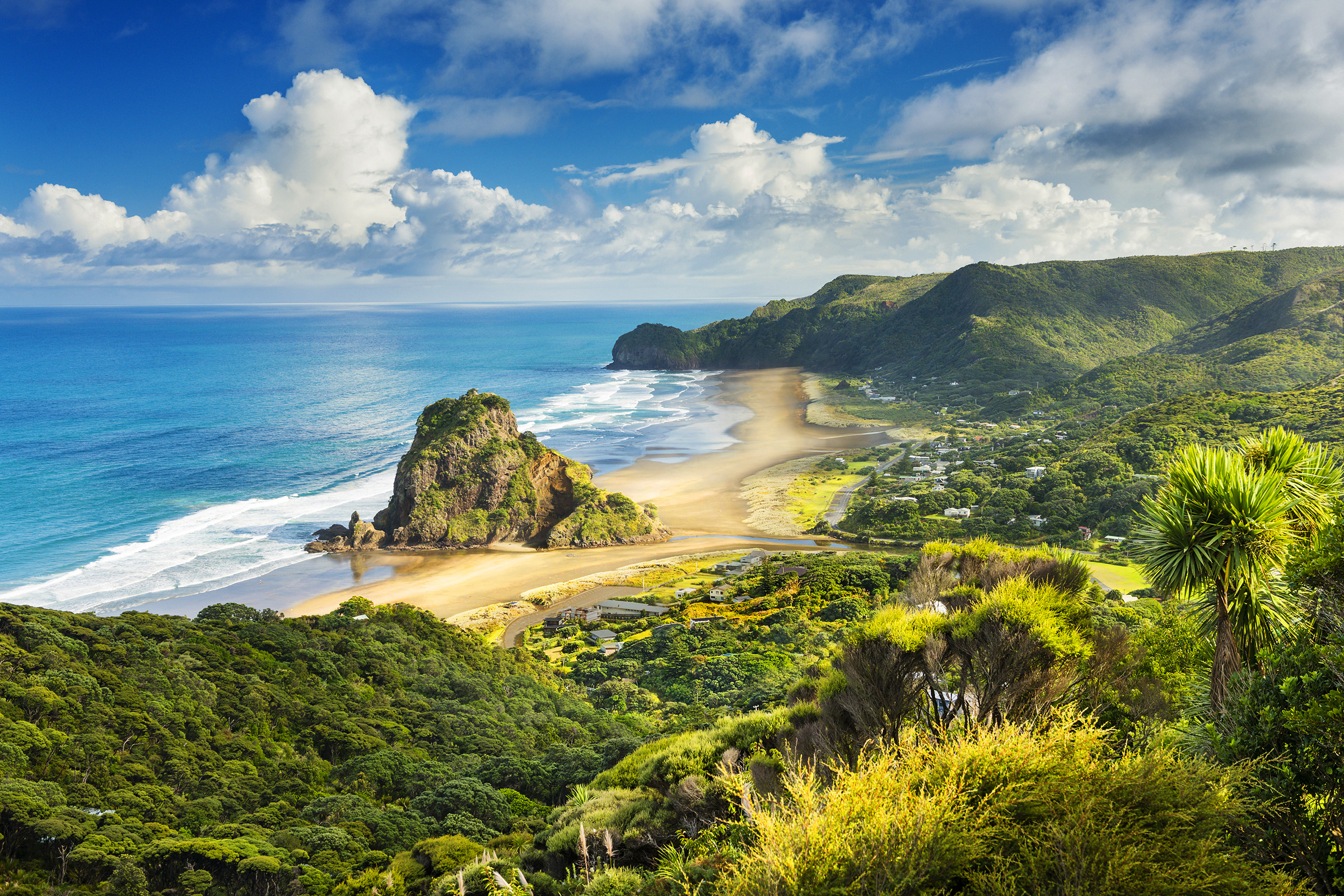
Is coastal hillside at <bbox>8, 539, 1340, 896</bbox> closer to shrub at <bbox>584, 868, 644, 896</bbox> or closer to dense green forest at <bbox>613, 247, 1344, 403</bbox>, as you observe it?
shrub at <bbox>584, 868, 644, 896</bbox>

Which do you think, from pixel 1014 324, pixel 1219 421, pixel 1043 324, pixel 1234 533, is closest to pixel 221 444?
pixel 1234 533

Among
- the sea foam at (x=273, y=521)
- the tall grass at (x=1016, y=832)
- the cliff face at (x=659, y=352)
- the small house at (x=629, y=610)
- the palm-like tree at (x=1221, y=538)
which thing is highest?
the cliff face at (x=659, y=352)

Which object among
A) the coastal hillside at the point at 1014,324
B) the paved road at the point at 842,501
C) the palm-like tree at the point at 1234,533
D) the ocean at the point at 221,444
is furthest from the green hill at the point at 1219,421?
the palm-like tree at the point at 1234,533

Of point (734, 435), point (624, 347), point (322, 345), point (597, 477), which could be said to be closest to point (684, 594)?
point (597, 477)

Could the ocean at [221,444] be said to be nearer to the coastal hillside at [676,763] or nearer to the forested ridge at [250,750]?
the forested ridge at [250,750]

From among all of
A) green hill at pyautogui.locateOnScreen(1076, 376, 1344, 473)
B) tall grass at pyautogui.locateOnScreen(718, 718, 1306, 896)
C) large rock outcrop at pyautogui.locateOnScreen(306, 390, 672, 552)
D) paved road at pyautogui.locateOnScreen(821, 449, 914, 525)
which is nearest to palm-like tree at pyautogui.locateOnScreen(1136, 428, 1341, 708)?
tall grass at pyautogui.locateOnScreen(718, 718, 1306, 896)

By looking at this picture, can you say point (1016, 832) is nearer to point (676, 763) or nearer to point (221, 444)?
point (676, 763)
